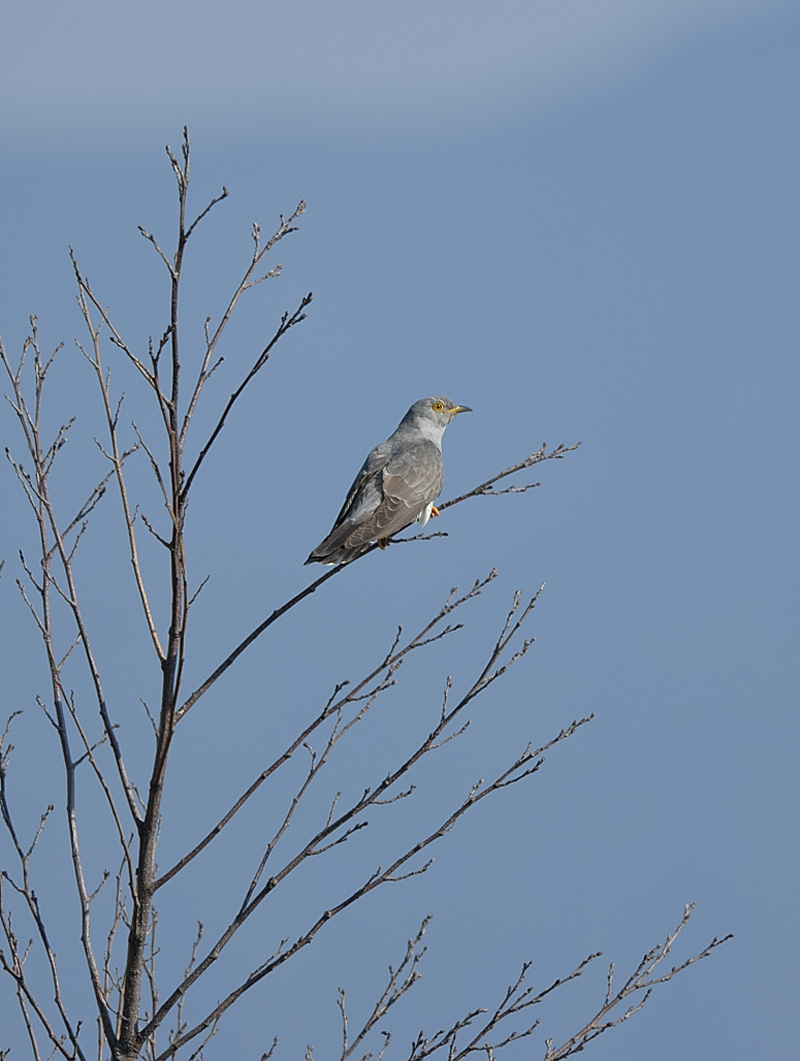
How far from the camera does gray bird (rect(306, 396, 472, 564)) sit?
17.7 feet

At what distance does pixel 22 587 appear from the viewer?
13.3 ft

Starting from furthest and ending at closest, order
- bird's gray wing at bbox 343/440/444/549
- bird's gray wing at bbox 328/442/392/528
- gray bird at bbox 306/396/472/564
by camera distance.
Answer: bird's gray wing at bbox 328/442/392/528, bird's gray wing at bbox 343/440/444/549, gray bird at bbox 306/396/472/564

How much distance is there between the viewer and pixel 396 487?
6.14m

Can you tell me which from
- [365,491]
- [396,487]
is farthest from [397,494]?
[365,491]

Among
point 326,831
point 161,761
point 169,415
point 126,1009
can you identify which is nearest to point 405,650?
point 326,831

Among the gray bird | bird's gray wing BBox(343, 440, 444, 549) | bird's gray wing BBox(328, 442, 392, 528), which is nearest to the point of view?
the gray bird

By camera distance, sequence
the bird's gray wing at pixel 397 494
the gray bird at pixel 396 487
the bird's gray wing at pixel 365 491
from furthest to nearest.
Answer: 1. the bird's gray wing at pixel 365 491
2. the bird's gray wing at pixel 397 494
3. the gray bird at pixel 396 487

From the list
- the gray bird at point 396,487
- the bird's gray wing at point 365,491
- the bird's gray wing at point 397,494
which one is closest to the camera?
the gray bird at point 396,487

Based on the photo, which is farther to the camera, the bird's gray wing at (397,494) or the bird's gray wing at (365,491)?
the bird's gray wing at (365,491)

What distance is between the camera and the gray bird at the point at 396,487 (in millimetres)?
5410

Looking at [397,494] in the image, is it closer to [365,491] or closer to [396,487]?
[396,487]

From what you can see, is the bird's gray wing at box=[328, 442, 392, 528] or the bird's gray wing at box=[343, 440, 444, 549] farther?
the bird's gray wing at box=[328, 442, 392, 528]

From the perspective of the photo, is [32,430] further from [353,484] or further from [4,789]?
[353,484]

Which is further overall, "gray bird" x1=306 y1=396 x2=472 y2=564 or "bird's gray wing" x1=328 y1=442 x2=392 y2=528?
"bird's gray wing" x1=328 y1=442 x2=392 y2=528
